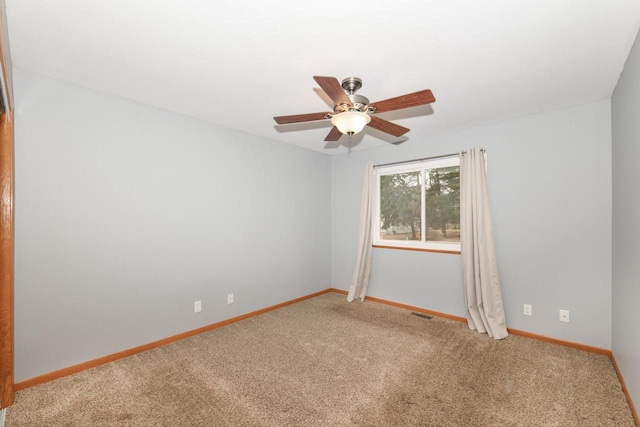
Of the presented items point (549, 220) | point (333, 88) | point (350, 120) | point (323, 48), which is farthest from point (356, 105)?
point (549, 220)

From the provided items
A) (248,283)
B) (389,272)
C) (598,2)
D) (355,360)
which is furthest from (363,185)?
(598,2)

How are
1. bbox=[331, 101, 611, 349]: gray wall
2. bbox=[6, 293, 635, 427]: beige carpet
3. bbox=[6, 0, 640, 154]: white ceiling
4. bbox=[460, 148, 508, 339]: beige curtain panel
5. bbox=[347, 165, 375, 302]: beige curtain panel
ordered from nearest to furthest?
bbox=[6, 0, 640, 154]: white ceiling, bbox=[6, 293, 635, 427]: beige carpet, bbox=[331, 101, 611, 349]: gray wall, bbox=[460, 148, 508, 339]: beige curtain panel, bbox=[347, 165, 375, 302]: beige curtain panel

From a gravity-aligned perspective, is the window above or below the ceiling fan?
below

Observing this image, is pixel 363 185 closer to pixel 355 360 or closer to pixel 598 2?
pixel 355 360

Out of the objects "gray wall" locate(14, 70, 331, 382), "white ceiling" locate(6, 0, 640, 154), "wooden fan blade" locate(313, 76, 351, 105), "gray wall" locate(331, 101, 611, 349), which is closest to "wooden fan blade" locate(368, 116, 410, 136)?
"white ceiling" locate(6, 0, 640, 154)

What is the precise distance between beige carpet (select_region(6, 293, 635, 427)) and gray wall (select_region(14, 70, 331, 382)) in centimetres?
36

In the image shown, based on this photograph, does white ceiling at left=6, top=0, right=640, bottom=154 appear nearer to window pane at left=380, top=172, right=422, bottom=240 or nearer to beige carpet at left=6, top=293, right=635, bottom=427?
window pane at left=380, top=172, right=422, bottom=240

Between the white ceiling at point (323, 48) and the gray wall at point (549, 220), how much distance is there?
1.25 feet

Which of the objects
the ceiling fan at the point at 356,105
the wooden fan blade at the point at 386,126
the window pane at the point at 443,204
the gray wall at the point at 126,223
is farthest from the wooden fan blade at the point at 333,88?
the window pane at the point at 443,204

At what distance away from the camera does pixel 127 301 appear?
260cm

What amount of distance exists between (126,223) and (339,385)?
229cm

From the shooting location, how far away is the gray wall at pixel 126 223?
2146 millimetres

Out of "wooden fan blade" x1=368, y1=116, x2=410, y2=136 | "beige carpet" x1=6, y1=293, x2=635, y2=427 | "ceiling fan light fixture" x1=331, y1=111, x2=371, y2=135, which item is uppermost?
"wooden fan blade" x1=368, y1=116, x2=410, y2=136

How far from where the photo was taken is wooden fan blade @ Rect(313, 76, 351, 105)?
1570 mm
